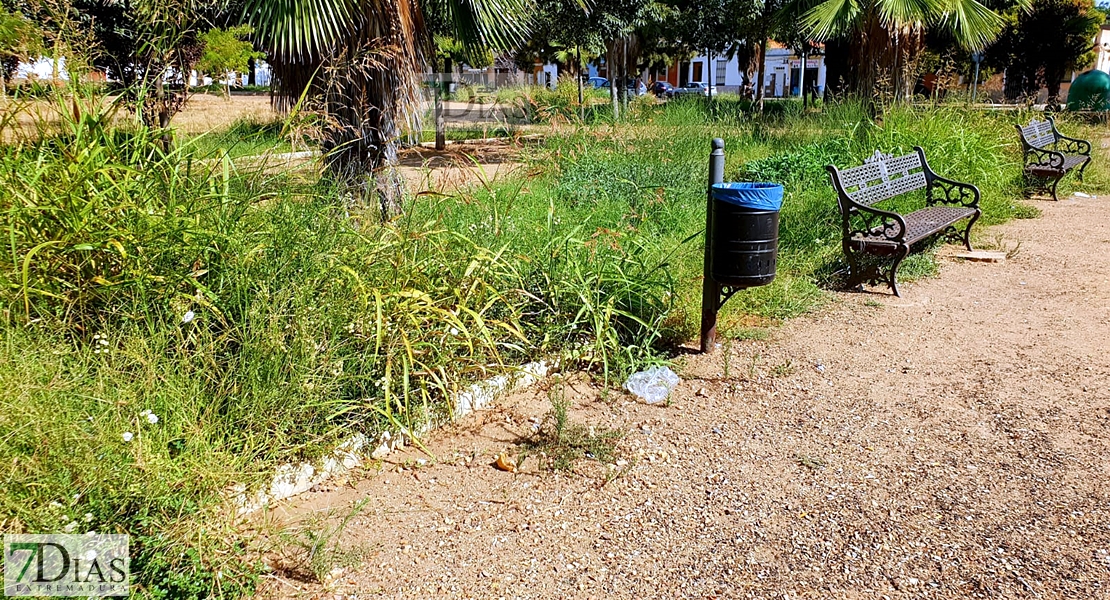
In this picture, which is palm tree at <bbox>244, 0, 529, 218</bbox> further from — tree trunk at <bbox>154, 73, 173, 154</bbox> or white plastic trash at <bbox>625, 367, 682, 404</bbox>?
white plastic trash at <bbox>625, 367, 682, 404</bbox>

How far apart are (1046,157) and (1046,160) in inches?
19.0

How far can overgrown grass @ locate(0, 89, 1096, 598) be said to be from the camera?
2619 mm

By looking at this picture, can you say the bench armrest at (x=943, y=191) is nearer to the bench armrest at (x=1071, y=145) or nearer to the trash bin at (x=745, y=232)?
the trash bin at (x=745, y=232)

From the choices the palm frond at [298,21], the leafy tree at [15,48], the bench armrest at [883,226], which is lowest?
the bench armrest at [883,226]

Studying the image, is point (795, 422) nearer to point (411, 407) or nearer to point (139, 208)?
point (411, 407)

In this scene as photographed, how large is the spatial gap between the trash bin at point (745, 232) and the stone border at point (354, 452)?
3.99ft

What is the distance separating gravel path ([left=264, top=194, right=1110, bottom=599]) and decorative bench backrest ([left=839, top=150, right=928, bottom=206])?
201cm

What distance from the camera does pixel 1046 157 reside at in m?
12.1

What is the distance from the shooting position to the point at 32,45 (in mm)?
3668

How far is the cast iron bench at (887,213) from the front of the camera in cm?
638

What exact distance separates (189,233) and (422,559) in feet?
5.32

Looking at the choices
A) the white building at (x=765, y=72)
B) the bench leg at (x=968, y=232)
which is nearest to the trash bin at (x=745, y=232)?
the bench leg at (x=968, y=232)

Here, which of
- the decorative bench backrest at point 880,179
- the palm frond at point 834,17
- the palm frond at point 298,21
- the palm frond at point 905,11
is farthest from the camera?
the palm frond at point 834,17

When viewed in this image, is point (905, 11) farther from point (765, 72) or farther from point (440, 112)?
point (765, 72)
